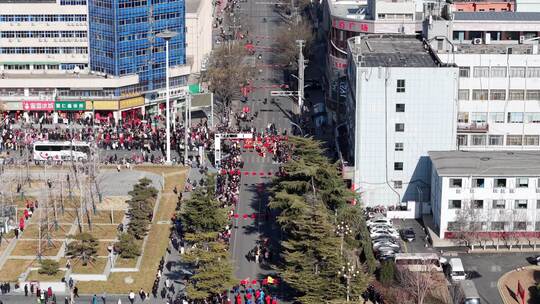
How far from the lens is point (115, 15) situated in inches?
6403

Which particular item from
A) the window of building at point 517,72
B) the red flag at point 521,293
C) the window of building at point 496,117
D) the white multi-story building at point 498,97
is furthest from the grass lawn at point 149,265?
the window of building at point 517,72

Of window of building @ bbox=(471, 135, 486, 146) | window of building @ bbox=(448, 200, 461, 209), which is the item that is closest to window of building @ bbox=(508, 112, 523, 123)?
window of building @ bbox=(471, 135, 486, 146)

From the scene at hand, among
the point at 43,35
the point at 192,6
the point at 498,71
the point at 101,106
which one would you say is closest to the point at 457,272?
the point at 498,71

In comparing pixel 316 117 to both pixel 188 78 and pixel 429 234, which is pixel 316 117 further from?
pixel 429 234

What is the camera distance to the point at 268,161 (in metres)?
150

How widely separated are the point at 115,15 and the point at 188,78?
53.4 feet

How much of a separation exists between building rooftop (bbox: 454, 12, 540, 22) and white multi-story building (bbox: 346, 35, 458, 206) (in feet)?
83.6

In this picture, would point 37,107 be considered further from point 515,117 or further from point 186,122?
point 515,117

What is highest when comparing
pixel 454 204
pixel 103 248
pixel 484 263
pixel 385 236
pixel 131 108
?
pixel 131 108

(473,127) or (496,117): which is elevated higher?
(496,117)

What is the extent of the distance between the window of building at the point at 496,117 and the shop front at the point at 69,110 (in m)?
56.2

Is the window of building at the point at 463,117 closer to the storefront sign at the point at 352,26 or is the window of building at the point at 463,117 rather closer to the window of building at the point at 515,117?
the window of building at the point at 515,117

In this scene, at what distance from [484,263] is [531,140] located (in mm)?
25893

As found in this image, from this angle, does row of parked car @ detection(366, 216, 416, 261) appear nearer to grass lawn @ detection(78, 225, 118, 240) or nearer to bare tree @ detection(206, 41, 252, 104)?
grass lawn @ detection(78, 225, 118, 240)
